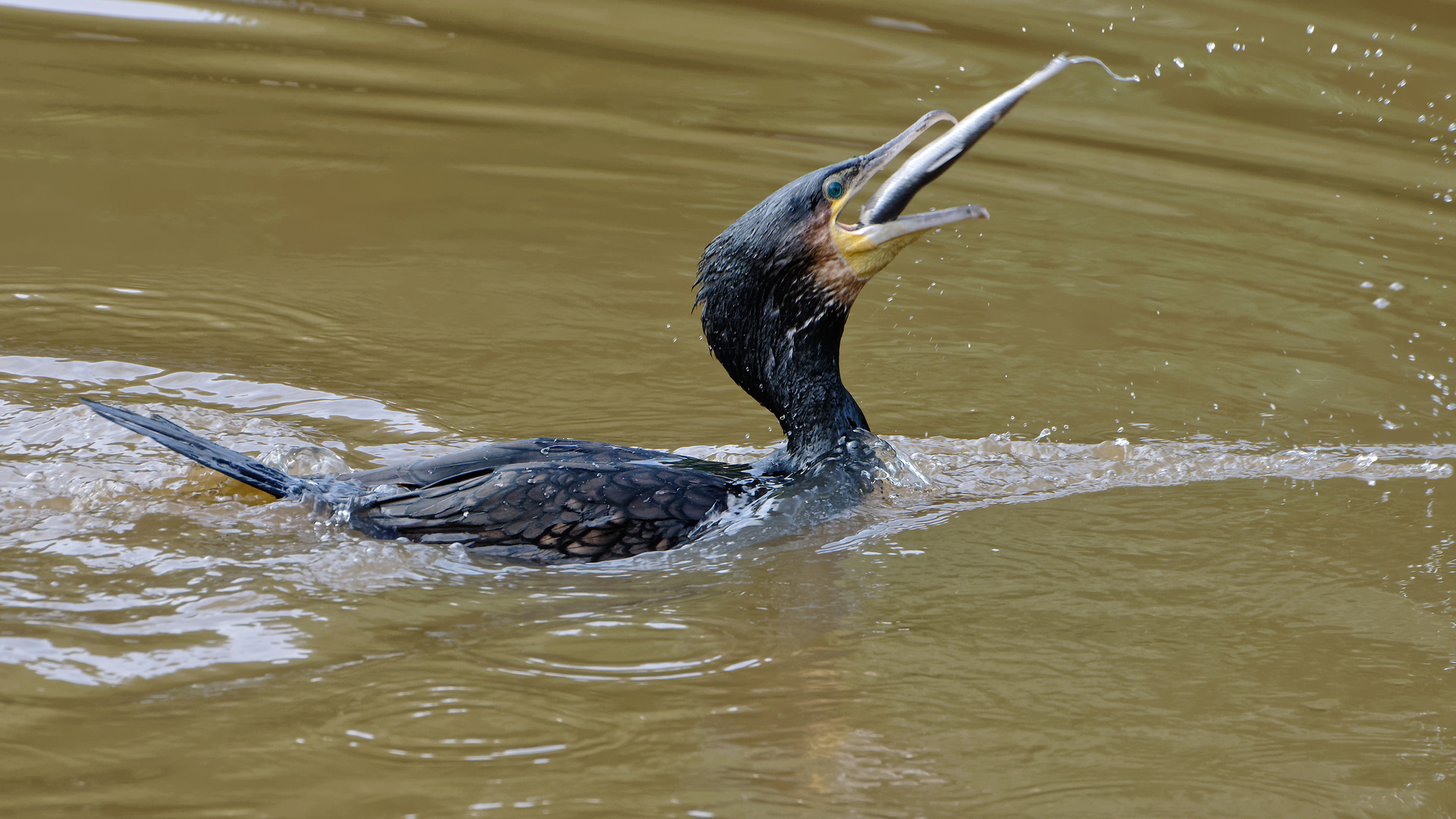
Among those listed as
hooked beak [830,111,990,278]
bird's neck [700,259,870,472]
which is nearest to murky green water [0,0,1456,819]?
bird's neck [700,259,870,472]

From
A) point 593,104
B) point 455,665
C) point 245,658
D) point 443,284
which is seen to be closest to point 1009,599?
point 455,665

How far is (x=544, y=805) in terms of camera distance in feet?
8.32

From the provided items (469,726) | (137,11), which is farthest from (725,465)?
(137,11)

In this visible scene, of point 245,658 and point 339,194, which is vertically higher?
point 339,194

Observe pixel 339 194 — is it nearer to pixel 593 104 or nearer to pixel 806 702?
pixel 593 104

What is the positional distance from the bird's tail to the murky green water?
0.10m

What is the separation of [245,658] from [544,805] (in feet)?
2.96

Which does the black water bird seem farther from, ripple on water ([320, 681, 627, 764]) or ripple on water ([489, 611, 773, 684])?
ripple on water ([320, 681, 627, 764])

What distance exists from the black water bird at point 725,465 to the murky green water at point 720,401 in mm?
108

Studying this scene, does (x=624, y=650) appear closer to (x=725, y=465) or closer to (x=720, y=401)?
(x=725, y=465)

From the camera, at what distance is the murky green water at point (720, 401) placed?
9.17 ft

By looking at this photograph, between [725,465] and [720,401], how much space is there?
3.44ft

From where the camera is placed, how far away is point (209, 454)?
346 cm

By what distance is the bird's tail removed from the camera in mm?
3422
